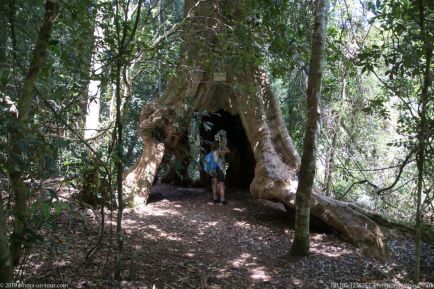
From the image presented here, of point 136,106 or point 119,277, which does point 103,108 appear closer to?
point 136,106

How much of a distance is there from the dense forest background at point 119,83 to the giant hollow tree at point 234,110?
0.13 meters

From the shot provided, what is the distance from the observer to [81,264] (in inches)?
169

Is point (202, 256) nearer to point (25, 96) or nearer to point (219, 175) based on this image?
point (25, 96)

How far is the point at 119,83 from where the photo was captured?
3938 millimetres

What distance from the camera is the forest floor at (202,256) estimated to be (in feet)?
13.4

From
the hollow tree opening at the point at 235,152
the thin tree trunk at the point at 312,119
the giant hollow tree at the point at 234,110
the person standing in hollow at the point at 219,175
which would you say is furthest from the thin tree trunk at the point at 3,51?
the hollow tree opening at the point at 235,152

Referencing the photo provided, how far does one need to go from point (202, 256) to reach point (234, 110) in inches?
173

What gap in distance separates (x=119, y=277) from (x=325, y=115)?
324 inches

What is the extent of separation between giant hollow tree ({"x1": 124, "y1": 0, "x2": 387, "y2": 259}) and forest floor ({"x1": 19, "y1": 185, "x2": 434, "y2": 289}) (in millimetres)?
432

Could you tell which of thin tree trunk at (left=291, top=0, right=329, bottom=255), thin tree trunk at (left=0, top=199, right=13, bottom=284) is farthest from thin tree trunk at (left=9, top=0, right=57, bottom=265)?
thin tree trunk at (left=291, top=0, right=329, bottom=255)

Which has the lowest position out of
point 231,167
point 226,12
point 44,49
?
point 231,167

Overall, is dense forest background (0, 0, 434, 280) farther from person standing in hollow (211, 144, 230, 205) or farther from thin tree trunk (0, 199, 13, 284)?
person standing in hollow (211, 144, 230, 205)

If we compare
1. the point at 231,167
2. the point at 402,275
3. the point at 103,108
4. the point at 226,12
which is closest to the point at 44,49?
the point at 226,12

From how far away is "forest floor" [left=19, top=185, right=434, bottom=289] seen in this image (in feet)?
13.4
